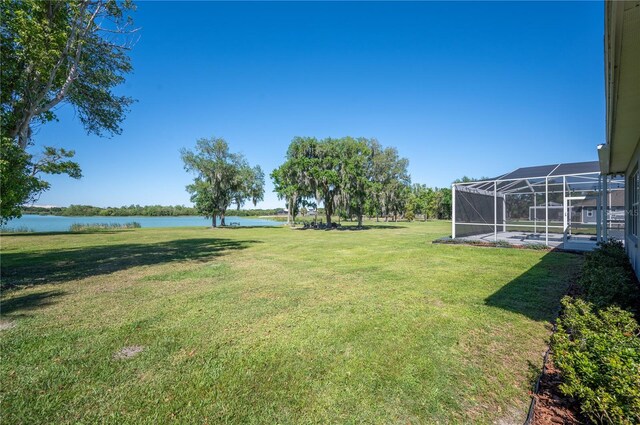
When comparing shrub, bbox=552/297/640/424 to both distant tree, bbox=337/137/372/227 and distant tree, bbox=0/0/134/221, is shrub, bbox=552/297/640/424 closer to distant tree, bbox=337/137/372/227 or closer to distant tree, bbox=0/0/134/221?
distant tree, bbox=0/0/134/221

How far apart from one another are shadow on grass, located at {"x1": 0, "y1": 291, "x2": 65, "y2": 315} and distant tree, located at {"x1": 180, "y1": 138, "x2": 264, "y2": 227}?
23.9 m

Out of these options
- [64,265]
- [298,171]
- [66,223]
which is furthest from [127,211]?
[64,265]

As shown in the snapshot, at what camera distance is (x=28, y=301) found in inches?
185

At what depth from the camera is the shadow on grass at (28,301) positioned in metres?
4.35

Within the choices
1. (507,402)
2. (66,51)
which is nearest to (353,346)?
(507,402)

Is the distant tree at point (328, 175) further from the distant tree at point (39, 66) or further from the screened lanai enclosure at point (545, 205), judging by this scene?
the distant tree at point (39, 66)

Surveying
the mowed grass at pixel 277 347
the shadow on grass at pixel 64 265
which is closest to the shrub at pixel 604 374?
the mowed grass at pixel 277 347

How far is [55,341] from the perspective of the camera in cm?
317

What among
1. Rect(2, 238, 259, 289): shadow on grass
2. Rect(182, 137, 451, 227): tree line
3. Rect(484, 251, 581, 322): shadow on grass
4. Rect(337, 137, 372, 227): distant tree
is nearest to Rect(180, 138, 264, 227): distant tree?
Rect(182, 137, 451, 227): tree line

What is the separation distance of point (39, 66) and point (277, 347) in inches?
301

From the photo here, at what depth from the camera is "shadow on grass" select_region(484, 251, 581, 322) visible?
3990mm

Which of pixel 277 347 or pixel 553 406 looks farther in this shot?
pixel 277 347

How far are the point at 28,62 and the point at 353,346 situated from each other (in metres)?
8.67

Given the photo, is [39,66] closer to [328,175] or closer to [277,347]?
[277,347]
